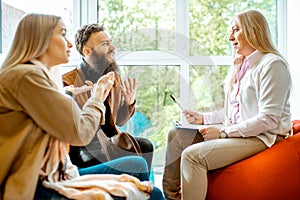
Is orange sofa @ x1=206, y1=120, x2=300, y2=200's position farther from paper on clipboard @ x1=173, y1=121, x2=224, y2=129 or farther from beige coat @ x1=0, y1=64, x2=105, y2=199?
beige coat @ x1=0, y1=64, x2=105, y2=199

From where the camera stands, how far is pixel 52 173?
129 cm

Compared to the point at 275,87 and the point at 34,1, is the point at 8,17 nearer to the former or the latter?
the point at 34,1

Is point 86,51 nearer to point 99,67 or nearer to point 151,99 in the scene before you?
point 99,67

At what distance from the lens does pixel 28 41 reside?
1308 millimetres

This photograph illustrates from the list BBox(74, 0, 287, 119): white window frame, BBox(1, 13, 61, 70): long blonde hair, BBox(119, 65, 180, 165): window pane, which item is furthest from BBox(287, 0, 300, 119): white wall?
BBox(1, 13, 61, 70): long blonde hair

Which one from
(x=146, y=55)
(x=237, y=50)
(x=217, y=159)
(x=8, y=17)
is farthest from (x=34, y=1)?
(x=217, y=159)

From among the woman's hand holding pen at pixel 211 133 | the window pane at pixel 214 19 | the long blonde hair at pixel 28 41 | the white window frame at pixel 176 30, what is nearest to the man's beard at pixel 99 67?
the long blonde hair at pixel 28 41

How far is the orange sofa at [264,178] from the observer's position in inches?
71.3

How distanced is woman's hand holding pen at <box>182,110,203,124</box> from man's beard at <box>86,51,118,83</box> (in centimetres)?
52

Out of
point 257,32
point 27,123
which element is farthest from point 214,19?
point 27,123

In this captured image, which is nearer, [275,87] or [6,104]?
[6,104]

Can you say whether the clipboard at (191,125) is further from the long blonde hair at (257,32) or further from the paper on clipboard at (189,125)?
the long blonde hair at (257,32)

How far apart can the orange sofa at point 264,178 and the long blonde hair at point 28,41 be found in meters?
1.06

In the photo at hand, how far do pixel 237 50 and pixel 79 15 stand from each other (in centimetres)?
159
